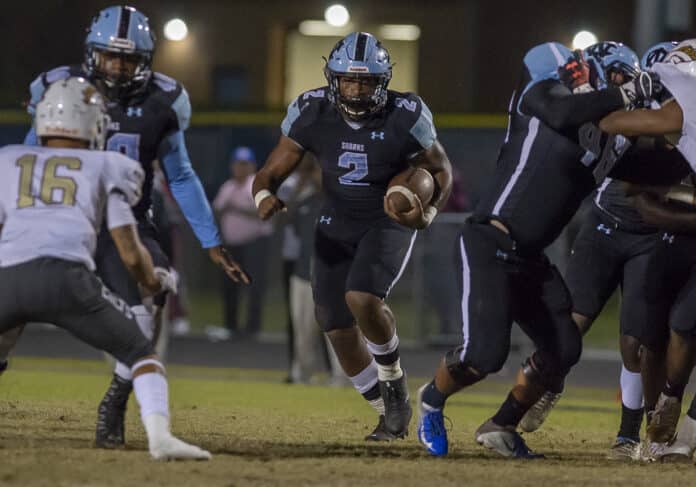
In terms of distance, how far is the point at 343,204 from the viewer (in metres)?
8.03

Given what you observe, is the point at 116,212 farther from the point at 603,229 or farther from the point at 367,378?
the point at 603,229

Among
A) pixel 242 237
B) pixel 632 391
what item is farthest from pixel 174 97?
pixel 242 237

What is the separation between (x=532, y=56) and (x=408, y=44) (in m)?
22.4

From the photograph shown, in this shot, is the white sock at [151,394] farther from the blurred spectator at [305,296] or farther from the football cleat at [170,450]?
the blurred spectator at [305,296]

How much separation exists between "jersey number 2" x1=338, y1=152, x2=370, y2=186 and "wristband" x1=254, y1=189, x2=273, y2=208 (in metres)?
0.42

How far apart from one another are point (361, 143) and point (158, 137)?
108 cm

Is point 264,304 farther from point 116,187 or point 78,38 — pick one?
point 78,38

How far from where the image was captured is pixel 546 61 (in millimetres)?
7148

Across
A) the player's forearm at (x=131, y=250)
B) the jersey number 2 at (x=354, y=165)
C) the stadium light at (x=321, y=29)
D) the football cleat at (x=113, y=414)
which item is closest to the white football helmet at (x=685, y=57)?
the jersey number 2 at (x=354, y=165)

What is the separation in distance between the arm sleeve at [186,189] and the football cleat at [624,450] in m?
2.36

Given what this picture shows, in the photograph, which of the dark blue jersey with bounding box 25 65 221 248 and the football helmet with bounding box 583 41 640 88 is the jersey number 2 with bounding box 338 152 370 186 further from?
the football helmet with bounding box 583 41 640 88

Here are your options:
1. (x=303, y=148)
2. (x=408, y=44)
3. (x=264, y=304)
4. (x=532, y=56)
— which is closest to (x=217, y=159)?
(x=264, y=304)

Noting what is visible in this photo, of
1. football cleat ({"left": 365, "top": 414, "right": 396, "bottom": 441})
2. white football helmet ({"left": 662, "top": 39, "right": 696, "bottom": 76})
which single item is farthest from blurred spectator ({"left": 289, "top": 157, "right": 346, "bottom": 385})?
white football helmet ({"left": 662, "top": 39, "right": 696, "bottom": 76})

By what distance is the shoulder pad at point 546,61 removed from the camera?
7113 mm
